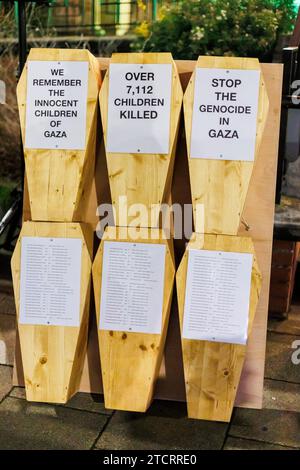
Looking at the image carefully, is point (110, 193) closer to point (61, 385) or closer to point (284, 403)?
point (61, 385)

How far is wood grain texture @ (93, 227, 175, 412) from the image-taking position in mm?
2965

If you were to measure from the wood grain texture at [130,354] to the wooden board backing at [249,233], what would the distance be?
17cm

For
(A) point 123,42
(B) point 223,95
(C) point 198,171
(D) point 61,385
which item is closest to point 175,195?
(C) point 198,171

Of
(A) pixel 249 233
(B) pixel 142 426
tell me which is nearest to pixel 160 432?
(B) pixel 142 426

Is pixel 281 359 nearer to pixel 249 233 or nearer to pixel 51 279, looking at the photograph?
pixel 249 233

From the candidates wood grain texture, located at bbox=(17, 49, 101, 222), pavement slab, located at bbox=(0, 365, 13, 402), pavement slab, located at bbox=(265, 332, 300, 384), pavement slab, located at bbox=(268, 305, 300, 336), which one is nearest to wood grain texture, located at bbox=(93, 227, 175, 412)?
wood grain texture, located at bbox=(17, 49, 101, 222)

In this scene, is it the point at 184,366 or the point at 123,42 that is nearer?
the point at 184,366

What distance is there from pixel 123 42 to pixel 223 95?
446cm

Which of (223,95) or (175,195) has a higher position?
(223,95)

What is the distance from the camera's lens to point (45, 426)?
9.73ft

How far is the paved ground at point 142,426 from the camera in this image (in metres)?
2.83

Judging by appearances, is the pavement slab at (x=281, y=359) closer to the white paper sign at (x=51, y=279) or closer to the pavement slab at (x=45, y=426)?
the pavement slab at (x=45, y=426)

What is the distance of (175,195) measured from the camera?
121 inches

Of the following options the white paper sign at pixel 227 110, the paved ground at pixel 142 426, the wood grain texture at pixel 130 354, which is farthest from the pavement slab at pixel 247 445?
the white paper sign at pixel 227 110
